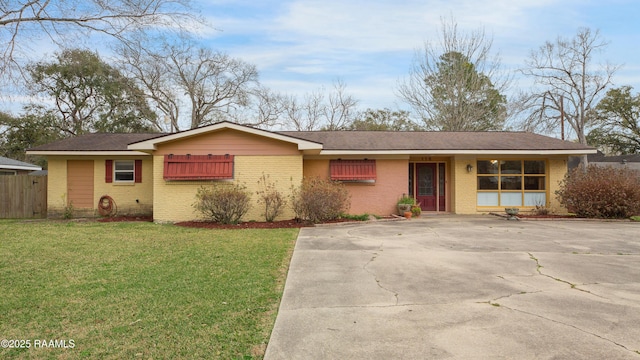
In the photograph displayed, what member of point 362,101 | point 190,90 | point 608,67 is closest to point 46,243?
Answer: point 190,90

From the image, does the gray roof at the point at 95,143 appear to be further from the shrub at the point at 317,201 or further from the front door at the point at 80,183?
the shrub at the point at 317,201

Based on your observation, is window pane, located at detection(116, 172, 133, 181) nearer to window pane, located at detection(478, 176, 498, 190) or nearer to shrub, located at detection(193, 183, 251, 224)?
shrub, located at detection(193, 183, 251, 224)

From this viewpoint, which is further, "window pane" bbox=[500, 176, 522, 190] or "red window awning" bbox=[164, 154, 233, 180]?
"window pane" bbox=[500, 176, 522, 190]

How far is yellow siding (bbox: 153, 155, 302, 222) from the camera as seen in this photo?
12.1m

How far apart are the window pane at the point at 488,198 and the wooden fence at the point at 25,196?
17.8 m

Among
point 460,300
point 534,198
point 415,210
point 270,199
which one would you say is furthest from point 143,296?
point 534,198

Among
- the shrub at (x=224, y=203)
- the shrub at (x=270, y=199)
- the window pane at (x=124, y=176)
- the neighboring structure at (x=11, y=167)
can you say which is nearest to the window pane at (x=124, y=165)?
the window pane at (x=124, y=176)

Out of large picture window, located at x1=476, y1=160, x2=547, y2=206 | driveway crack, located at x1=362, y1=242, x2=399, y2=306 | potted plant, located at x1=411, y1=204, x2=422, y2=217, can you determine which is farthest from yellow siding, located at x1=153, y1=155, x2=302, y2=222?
large picture window, located at x1=476, y1=160, x2=547, y2=206

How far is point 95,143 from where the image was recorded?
14258 mm

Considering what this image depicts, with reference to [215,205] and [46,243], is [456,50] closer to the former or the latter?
[215,205]

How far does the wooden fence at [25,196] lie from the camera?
14133 millimetres

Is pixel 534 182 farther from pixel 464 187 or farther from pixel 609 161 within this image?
pixel 609 161

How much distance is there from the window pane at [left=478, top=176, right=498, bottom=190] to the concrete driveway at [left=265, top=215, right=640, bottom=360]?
6.47 meters

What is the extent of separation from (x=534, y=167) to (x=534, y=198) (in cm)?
128
